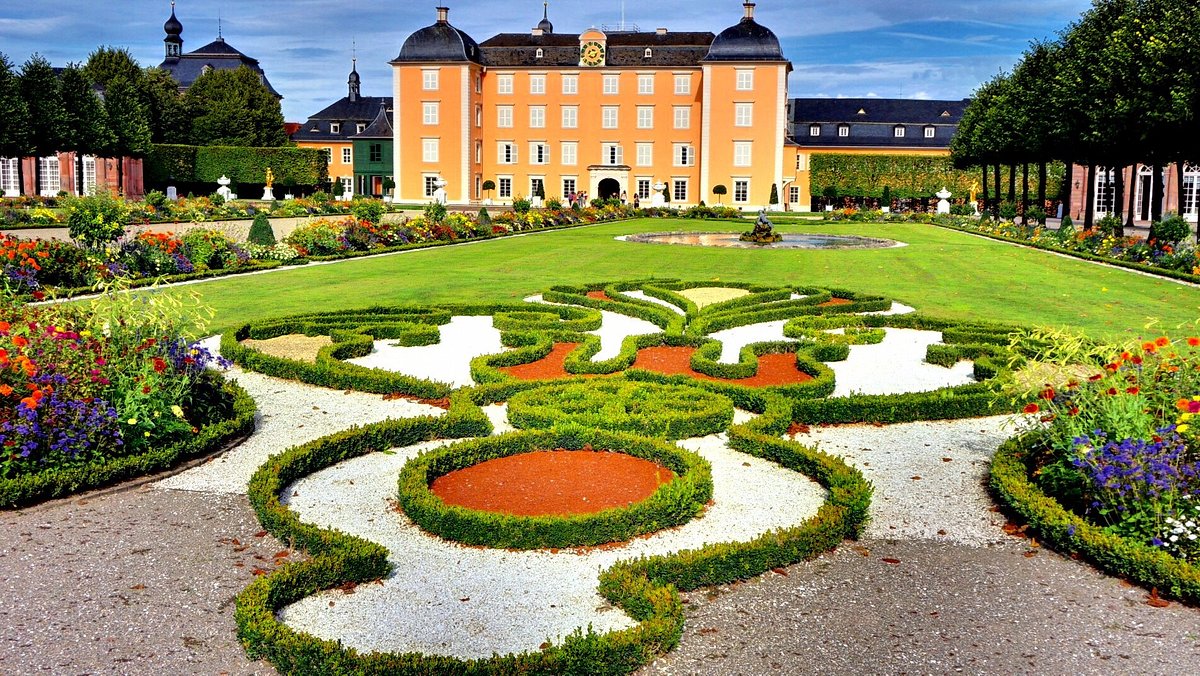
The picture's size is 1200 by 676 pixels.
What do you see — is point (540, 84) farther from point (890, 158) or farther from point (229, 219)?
point (229, 219)

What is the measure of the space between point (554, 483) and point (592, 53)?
5814cm

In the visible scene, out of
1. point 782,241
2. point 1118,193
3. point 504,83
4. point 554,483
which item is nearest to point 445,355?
point 554,483

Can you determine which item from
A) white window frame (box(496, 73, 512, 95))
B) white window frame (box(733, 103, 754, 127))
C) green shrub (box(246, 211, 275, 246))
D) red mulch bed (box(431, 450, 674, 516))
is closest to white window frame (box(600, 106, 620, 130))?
white window frame (box(496, 73, 512, 95))

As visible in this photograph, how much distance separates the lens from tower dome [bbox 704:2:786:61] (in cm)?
5731

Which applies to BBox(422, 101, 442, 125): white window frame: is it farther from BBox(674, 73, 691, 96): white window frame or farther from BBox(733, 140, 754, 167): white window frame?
BBox(733, 140, 754, 167): white window frame

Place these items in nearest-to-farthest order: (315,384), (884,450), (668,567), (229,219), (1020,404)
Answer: (668,567), (884,450), (1020,404), (315,384), (229,219)

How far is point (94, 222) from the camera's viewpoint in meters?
15.2

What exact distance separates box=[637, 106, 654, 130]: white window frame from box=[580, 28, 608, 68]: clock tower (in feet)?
12.1

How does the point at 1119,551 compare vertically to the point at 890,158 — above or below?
below

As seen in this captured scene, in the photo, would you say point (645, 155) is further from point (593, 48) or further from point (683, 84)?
point (593, 48)

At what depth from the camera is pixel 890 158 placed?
6519 cm

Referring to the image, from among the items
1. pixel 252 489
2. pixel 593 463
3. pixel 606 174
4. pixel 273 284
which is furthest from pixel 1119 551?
pixel 606 174

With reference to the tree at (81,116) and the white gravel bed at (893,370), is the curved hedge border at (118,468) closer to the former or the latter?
the white gravel bed at (893,370)

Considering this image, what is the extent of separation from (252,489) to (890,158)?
2544 inches
